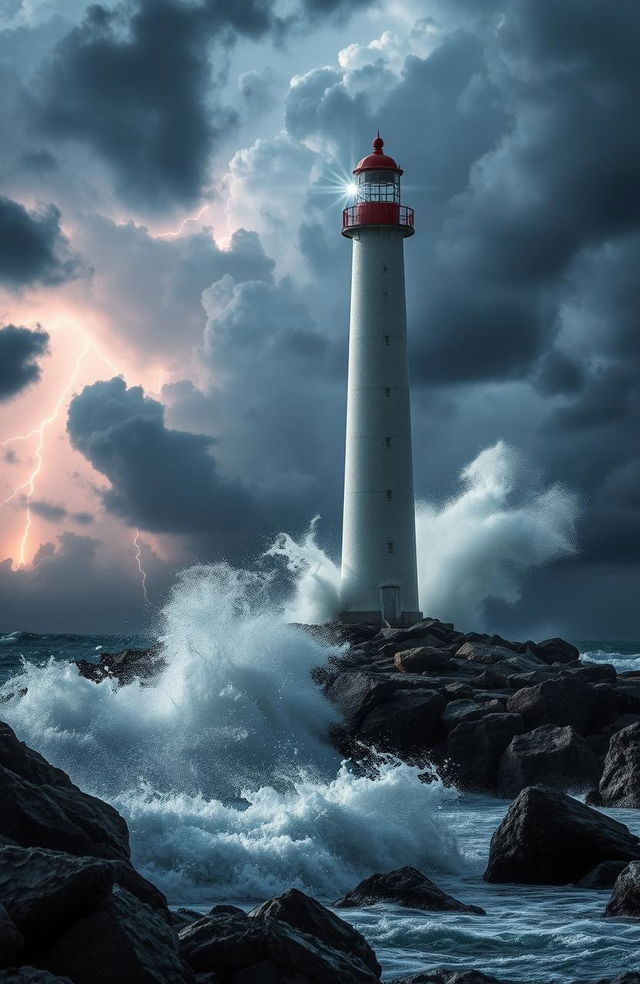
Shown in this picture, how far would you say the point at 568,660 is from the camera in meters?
21.5

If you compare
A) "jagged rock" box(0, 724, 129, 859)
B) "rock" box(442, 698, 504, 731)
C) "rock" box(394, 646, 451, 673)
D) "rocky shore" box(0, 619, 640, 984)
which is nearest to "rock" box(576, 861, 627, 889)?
"rocky shore" box(0, 619, 640, 984)

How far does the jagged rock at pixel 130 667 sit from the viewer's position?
1612 cm

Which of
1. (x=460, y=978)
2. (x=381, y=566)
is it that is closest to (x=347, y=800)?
(x=460, y=978)

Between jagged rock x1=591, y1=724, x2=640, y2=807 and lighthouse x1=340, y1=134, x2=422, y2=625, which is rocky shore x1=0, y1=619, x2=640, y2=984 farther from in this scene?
lighthouse x1=340, y1=134, x2=422, y2=625

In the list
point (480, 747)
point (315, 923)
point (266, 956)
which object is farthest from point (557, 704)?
point (266, 956)

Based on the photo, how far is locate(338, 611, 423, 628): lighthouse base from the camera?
862 inches

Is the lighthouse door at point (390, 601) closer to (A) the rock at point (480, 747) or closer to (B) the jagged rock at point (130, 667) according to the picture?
(B) the jagged rock at point (130, 667)

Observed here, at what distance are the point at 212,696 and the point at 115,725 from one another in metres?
1.66

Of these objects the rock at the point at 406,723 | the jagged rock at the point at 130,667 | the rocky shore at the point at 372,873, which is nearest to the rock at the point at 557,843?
the rocky shore at the point at 372,873

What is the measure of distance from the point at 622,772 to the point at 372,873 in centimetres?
324

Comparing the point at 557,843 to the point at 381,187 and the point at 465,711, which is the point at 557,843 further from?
the point at 381,187

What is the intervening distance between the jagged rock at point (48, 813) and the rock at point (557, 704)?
6.95m

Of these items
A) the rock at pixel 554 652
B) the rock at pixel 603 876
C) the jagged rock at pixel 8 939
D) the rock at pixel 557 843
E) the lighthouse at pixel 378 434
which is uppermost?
the lighthouse at pixel 378 434

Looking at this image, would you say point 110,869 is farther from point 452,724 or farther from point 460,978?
point 452,724
